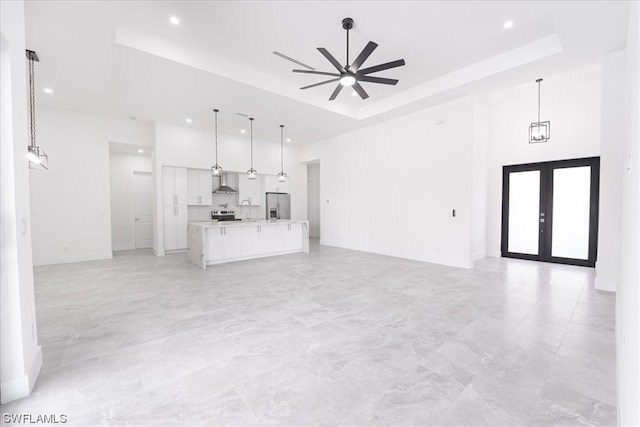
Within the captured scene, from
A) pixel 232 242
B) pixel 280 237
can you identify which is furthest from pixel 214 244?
pixel 280 237

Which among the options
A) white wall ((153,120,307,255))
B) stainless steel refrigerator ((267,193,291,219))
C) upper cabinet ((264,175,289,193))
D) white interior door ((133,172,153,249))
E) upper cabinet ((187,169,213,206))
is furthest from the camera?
stainless steel refrigerator ((267,193,291,219))

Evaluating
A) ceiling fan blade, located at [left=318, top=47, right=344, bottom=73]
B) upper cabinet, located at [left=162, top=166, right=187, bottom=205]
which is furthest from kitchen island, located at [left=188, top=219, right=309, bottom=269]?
ceiling fan blade, located at [left=318, top=47, right=344, bottom=73]

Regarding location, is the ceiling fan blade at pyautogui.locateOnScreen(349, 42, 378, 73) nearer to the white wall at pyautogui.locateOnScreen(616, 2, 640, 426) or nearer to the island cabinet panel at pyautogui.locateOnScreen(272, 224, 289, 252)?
the white wall at pyautogui.locateOnScreen(616, 2, 640, 426)

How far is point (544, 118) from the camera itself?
5887mm

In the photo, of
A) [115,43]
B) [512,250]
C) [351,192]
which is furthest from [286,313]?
[512,250]

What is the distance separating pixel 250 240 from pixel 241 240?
9.3 inches

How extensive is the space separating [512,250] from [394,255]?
2.80m

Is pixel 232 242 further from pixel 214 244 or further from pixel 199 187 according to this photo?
pixel 199 187

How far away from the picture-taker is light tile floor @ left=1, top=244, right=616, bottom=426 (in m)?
1.70

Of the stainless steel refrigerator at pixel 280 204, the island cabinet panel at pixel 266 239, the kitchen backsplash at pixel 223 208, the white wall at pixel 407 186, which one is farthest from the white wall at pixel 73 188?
the white wall at pixel 407 186

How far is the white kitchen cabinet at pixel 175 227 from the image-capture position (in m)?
7.26

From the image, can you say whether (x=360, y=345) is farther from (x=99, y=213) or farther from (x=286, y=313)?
(x=99, y=213)

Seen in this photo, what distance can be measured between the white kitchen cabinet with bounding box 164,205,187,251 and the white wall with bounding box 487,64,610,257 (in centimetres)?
817

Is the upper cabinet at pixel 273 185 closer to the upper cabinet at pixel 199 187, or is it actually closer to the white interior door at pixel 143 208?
the upper cabinet at pixel 199 187
